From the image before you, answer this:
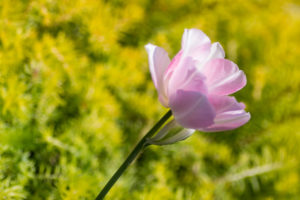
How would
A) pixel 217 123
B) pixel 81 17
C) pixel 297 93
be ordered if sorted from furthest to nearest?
pixel 297 93 → pixel 81 17 → pixel 217 123

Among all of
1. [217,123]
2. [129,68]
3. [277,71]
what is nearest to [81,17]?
[129,68]

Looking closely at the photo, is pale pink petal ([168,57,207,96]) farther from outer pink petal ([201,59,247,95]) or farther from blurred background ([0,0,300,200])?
blurred background ([0,0,300,200])

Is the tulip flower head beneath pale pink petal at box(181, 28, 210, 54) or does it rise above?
beneath

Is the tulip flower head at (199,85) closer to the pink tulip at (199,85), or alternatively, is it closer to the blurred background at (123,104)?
the pink tulip at (199,85)

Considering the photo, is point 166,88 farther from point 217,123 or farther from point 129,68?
point 129,68

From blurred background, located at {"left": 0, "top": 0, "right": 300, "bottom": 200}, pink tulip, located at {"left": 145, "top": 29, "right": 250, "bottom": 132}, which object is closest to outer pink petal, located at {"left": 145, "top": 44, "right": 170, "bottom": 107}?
pink tulip, located at {"left": 145, "top": 29, "right": 250, "bottom": 132}

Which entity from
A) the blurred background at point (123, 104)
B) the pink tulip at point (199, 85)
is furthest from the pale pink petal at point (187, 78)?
the blurred background at point (123, 104)
